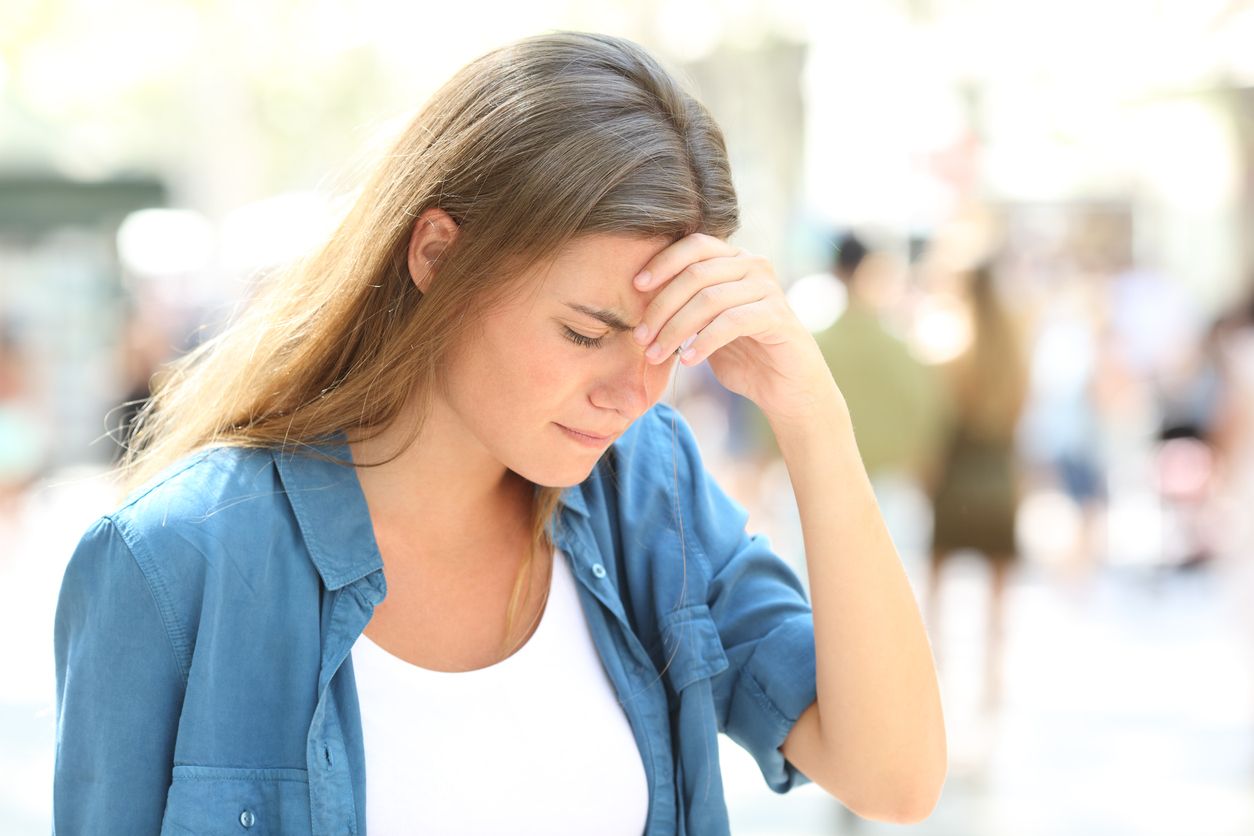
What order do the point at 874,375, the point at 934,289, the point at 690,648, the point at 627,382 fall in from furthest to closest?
the point at 934,289, the point at 874,375, the point at 690,648, the point at 627,382

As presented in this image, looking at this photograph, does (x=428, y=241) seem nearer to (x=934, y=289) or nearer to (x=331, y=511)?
(x=331, y=511)

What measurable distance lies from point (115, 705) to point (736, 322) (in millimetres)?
798

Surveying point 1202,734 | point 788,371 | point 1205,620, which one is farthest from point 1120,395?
point 788,371

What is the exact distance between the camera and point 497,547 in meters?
1.96

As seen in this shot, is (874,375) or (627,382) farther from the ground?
(627,382)

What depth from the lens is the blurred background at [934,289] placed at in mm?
5977

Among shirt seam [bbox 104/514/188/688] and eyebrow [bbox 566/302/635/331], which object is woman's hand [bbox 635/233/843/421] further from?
shirt seam [bbox 104/514/188/688]

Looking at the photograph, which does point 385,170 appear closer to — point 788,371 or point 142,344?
point 788,371

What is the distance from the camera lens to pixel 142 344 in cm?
786

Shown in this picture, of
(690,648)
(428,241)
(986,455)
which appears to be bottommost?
(986,455)

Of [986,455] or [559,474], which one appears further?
[986,455]

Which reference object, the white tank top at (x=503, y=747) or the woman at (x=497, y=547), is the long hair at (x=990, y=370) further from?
the white tank top at (x=503, y=747)

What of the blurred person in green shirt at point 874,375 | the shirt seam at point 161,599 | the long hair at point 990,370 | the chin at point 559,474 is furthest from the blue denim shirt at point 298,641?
the long hair at point 990,370

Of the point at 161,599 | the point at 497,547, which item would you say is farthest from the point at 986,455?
the point at 161,599
